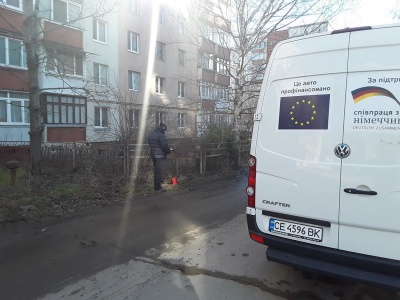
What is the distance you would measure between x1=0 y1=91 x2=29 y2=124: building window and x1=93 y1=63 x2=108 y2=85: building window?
494 cm

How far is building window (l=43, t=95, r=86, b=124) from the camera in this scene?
57.9 ft

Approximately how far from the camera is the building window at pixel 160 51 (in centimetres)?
2577

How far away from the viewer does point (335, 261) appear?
9.59 ft

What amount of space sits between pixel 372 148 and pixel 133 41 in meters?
23.4

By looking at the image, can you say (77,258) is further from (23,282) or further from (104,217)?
(104,217)

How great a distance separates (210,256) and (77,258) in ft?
5.47

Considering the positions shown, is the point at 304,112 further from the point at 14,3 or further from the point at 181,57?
the point at 181,57

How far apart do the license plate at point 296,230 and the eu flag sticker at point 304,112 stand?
3.14 ft

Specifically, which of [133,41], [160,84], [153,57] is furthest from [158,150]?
[160,84]

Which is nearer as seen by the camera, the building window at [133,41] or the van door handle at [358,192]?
the van door handle at [358,192]

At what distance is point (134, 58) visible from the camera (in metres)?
23.6

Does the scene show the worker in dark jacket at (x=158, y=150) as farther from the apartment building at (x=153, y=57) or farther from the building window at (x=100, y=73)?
the building window at (x=100, y=73)

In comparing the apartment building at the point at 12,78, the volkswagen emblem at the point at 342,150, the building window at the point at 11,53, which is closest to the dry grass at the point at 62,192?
the volkswagen emblem at the point at 342,150

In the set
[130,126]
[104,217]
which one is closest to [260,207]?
[104,217]
